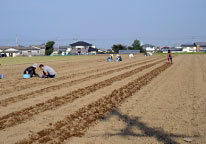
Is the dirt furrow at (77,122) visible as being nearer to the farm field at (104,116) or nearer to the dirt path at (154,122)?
the farm field at (104,116)

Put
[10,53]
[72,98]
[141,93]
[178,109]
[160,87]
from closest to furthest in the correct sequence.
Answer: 1. [178,109]
2. [72,98]
3. [141,93]
4. [160,87]
5. [10,53]

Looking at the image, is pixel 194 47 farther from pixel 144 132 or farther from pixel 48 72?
pixel 144 132

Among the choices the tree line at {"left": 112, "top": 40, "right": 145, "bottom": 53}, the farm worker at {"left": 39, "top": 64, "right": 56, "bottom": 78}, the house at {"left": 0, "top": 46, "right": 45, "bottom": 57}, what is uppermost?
the tree line at {"left": 112, "top": 40, "right": 145, "bottom": 53}

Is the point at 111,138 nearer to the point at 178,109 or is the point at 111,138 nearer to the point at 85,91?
the point at 178,109

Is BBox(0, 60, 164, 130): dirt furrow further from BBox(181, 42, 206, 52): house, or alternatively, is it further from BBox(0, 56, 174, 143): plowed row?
BBox(181, 42, 206, 52): house

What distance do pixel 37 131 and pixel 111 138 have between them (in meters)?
1.68

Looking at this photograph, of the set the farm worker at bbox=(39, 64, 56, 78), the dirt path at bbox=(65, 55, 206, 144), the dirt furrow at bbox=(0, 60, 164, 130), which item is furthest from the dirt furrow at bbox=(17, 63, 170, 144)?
the farm worker at bbox=(39, 64, 56, 78)

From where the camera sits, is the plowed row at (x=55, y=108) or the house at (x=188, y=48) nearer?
the plowed row at (x=55, y=108)

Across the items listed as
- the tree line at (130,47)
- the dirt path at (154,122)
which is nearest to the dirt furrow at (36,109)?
the dirt path at (154,122)

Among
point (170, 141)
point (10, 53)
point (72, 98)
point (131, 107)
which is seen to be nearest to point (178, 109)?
point (131, 107)

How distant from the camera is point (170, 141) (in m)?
5.38

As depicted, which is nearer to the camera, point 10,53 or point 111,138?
point 111,138

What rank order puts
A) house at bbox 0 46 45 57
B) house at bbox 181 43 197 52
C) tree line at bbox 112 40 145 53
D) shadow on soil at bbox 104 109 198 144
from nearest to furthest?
shadow on soil at bbox 104 109 198 144 → house at bbox 0 46 45 57 → tree line at bbox 112 40 145 53 → house at bbox 181 43 197 52

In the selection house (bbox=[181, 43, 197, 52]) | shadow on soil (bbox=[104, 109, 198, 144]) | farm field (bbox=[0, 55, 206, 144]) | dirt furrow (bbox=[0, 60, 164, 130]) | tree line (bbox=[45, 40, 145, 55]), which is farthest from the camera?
house (bbox=[181, 43, 197, 52])
